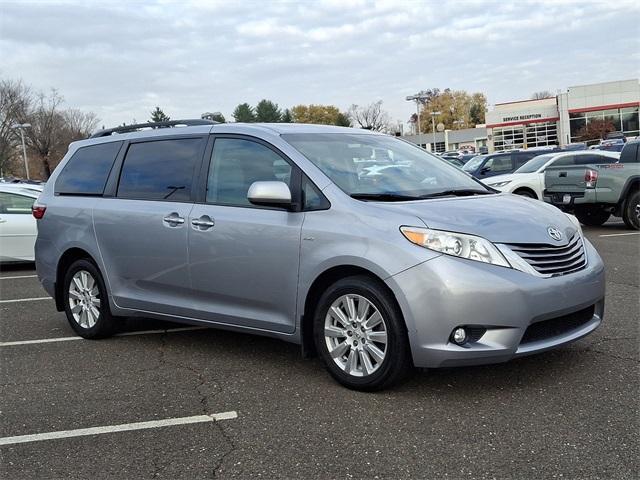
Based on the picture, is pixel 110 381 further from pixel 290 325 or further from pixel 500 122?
pixel 500 122

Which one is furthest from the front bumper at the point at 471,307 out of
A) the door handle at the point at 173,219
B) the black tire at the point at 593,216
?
the black tire at the point at 593,216

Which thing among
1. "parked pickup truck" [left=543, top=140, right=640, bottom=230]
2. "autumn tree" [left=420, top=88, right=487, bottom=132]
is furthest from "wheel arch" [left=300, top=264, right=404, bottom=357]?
"autumn tree" [left=420, top=88, right=487, bottom=132]

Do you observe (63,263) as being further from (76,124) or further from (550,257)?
(76,124)

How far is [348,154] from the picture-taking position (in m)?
4.92

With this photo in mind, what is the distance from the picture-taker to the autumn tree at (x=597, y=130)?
195ft

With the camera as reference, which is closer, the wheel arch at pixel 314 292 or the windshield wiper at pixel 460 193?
the wheel arch at pixel 314 292

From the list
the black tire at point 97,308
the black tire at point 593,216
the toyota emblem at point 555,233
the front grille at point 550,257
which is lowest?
the black tire at point 593,216

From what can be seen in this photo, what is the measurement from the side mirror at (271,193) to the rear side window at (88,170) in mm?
2126

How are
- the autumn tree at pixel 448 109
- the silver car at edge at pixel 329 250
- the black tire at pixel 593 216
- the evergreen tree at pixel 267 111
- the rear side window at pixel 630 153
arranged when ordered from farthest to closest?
the autumn tree at pixel 448 109 < the evergreen tree at pixel 267 111 < the black tire at pixel 593 216 < the rear side window at pixel 630 153 < the silver car at edge at pixel 329 250

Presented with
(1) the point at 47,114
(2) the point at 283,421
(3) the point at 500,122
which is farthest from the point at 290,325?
(3) the point at 500,122

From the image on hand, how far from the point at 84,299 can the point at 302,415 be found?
9.91 ft

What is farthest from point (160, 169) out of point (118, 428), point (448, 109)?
point (448, 109)

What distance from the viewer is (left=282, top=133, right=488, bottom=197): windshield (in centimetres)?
457

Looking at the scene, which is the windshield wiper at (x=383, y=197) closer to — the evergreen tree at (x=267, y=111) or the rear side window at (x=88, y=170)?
the rear side window at (x=88, y=170)
